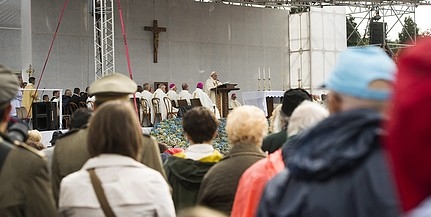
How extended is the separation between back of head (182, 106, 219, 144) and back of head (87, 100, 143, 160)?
45.4 inches

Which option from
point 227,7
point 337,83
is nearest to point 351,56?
point 337,83

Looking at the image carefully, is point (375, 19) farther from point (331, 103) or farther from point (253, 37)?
point (331, 103)

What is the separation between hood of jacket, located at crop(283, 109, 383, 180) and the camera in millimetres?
1613

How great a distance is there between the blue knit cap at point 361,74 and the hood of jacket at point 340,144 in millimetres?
54

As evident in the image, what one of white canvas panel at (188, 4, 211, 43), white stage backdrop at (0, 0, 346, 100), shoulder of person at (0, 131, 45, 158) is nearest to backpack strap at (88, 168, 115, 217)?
shoulder of person at (0, 131, 45, 158)

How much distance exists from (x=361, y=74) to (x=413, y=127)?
2.00ft

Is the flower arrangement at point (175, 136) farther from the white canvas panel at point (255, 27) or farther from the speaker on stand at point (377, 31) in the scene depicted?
the speaker on stand at point (377, 31)

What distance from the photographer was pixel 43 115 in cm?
1431

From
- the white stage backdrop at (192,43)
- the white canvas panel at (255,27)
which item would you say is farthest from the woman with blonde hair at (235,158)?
the white canvas panel at (255,27)

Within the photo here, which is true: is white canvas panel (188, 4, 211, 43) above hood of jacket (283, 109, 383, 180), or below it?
above

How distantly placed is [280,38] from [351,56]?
2439 centimetres

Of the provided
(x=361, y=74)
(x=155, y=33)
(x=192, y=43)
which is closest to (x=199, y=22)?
(x=192, y=43)

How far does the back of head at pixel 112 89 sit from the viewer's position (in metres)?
3.82

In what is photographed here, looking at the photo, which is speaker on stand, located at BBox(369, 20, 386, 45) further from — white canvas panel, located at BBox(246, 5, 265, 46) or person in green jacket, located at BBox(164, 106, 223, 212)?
person in green jacket, located at BBox(164, 106, 223, 212)
